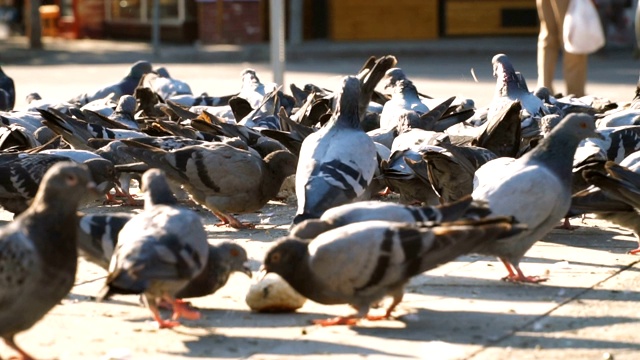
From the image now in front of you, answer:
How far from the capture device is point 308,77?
2017 cm

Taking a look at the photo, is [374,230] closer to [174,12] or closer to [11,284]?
[11,284]

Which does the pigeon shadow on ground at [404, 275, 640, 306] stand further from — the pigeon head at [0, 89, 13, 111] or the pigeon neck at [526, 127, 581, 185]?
the pigeon head at [0, 89, 13, 111]

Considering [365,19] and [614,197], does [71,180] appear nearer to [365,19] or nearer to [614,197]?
[614,197]

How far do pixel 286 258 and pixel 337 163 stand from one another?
178 centimetres

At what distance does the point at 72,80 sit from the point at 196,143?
41.5ft

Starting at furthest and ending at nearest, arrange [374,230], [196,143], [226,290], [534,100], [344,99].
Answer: [534,100]
[196,143]
[344,99]
[226,290]
[374,230]

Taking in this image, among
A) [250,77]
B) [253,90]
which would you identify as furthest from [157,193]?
[250,77]

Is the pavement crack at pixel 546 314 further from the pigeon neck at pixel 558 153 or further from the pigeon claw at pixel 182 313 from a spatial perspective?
the pigeon claw at pixel 182 313

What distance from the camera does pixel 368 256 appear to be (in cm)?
513

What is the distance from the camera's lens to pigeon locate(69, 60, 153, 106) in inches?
507

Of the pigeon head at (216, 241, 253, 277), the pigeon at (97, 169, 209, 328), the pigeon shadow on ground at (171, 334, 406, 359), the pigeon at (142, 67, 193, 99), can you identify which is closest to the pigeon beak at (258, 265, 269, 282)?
the pigeon head at (216, 241, 253, 277)

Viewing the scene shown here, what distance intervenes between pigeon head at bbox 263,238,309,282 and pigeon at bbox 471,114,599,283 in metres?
1.08

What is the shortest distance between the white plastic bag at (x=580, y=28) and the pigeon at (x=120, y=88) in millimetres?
4623

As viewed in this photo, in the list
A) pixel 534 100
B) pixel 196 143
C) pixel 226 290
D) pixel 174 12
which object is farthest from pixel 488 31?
pixel 226 290
